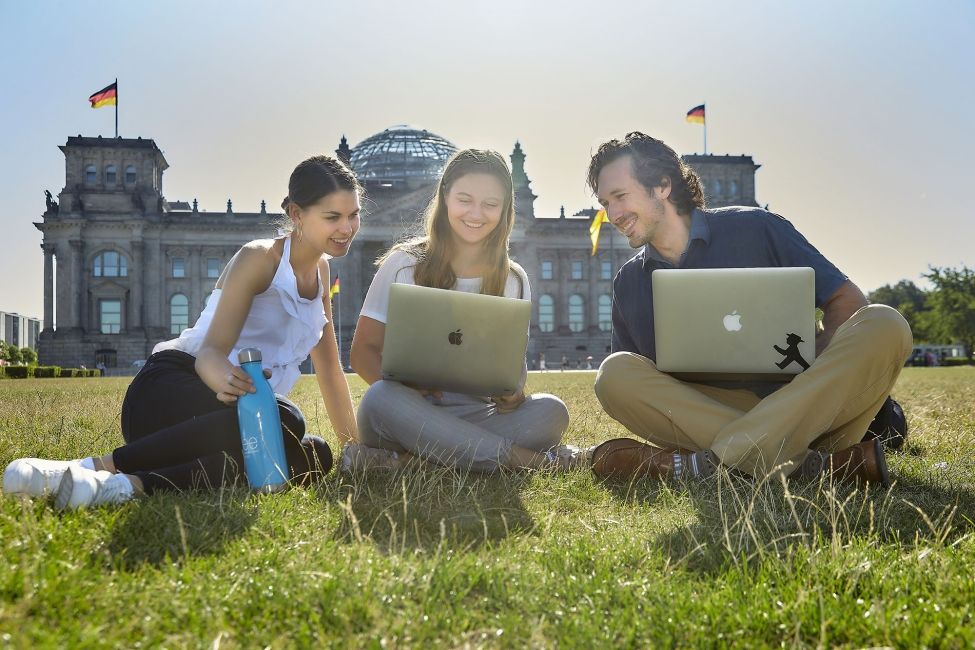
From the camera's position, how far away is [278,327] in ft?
14.2

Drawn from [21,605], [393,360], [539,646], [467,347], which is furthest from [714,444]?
[21,605]

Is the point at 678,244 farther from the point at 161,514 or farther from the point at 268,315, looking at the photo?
the point at 161,514

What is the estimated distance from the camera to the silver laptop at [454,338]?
4.00 m

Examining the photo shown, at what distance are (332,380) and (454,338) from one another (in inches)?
47.5

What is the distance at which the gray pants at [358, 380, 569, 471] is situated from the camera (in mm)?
4164

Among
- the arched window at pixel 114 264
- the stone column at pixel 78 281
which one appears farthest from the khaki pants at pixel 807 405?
the arched window at pixel 114 264

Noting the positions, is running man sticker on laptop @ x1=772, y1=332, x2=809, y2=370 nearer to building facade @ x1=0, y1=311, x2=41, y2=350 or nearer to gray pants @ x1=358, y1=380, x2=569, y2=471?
gray pants @ x1=358, y1=380, x2=569, y2=471

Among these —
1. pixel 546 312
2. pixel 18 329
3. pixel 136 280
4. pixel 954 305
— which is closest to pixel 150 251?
pixel 136 280

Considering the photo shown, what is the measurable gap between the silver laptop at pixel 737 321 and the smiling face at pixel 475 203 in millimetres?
1187

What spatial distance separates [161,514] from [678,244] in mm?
3317

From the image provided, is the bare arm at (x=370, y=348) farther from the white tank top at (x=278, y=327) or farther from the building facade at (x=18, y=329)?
the building facade at (x=18, y=329)

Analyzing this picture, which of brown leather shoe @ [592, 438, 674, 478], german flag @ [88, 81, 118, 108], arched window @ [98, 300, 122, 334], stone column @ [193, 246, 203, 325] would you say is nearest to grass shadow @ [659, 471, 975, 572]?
brown leather shoe @ [592, 438, 674, 478]

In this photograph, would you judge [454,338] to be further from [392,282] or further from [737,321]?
[737,321]

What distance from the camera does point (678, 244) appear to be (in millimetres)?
4715
